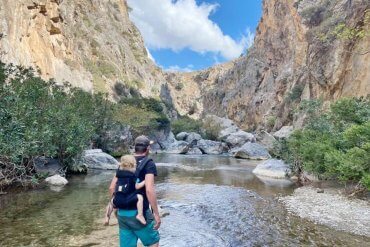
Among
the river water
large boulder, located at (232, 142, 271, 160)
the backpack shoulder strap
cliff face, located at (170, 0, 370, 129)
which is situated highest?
cliff face, located at (170, 0, 370, 129)

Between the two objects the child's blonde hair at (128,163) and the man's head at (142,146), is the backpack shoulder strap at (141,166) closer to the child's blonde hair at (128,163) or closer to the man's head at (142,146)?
the child's blonde hair at (128,163)

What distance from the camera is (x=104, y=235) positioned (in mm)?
12281

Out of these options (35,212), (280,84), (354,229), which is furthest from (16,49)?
(280,84)

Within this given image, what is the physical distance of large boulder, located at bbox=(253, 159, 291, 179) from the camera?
32938 millimetres

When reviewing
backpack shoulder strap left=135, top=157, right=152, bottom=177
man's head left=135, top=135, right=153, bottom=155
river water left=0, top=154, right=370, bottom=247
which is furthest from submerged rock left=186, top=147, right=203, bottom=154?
backpack shoulder strap left=135, top=157, right=152, bottom=177

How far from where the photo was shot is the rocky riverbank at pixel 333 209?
47.0ft

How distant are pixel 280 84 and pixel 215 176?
73.1m

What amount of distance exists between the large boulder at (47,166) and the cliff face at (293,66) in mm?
20377

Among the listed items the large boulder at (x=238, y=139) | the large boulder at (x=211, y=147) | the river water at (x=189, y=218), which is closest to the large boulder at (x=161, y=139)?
the large boulder at (x=211, y=147)

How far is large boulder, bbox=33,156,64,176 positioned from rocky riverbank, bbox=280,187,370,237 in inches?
611

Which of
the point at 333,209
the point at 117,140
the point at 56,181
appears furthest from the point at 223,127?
the point at 333,209

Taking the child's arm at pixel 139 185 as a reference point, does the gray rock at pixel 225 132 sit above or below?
above

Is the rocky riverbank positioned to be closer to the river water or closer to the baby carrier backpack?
the river water

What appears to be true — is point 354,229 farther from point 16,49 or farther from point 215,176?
point 16,49
